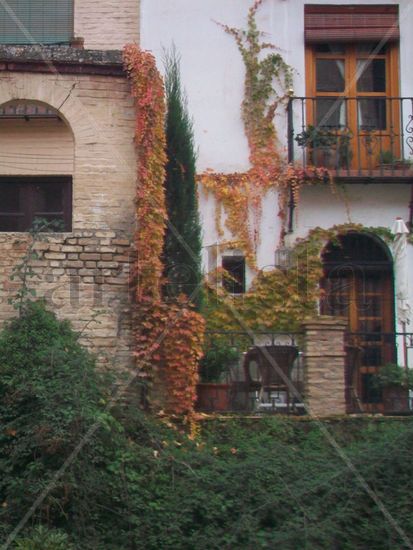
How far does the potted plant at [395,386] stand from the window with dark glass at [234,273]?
2804 mm

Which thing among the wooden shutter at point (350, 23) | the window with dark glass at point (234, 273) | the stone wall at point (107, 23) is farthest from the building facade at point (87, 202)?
the wooden shutter at point (350, 23)

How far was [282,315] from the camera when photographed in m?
13.3

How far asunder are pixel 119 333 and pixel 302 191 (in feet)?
12.6

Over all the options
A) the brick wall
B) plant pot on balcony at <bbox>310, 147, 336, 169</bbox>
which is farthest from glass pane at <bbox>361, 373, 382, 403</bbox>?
plant pot on balcony at <bbox>310, 147, 336, 169</bbox>

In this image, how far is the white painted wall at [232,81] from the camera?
45.1 feet

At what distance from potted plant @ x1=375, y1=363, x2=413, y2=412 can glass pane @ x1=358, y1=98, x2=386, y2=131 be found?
4265 millimetres

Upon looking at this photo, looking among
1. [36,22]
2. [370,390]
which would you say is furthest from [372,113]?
[36,22]

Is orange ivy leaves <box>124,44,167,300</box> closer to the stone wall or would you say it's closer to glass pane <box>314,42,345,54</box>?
the stone wall

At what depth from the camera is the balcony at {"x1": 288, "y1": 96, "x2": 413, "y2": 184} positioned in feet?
44.6

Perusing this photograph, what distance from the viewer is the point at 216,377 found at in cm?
1160

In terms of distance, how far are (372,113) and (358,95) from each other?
0.33 metres

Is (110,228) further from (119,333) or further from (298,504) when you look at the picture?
(298,504)

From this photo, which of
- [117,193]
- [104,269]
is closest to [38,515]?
[104,269]

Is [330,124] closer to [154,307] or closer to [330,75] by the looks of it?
[330,75]
